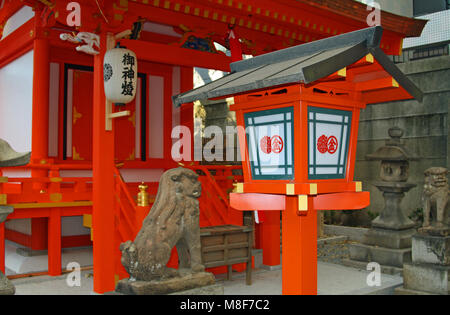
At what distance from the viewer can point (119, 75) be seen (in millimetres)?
6504

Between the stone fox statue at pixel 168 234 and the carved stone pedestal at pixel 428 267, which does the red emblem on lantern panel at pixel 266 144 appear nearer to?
the stone fox statue at pixel 168 234

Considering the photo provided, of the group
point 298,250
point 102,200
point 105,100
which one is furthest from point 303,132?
point 102,200

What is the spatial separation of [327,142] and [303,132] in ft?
1.16

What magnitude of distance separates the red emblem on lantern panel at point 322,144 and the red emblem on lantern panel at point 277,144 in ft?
1.13

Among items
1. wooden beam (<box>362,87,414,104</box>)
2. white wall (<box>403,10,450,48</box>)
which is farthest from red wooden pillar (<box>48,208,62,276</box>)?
white wall (<box>403,10,450,48</box>)

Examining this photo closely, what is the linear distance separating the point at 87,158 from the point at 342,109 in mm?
6473

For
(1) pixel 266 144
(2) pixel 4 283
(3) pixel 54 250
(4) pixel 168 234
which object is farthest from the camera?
(3) pixel 54 250

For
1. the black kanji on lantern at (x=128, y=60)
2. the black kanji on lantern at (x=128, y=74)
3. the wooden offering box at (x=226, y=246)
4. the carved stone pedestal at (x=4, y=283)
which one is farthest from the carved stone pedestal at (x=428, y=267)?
the carved stone pedestal at (x=4, y=283)

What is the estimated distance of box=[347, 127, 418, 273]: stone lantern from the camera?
914cm

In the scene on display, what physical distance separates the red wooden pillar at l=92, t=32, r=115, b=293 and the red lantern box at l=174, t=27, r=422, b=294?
2463 mm

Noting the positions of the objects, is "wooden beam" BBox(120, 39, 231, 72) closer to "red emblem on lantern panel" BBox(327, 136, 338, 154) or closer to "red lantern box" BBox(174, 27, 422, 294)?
"red lantern box" BBox(174, 27, 422, 294)

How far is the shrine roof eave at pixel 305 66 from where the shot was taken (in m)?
3.65

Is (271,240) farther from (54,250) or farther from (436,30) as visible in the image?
(436,30)

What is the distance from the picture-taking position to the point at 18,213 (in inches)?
296
